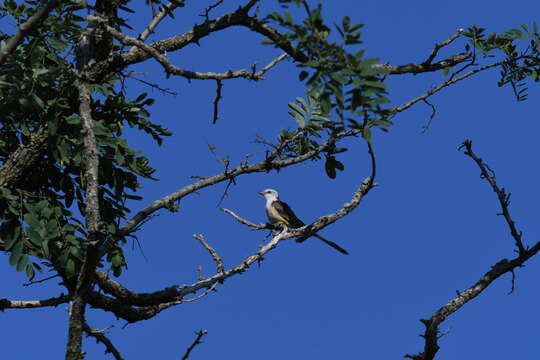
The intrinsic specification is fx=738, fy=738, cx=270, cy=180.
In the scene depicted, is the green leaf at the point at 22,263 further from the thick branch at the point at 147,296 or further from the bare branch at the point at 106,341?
the bare branch at the point at 106,341

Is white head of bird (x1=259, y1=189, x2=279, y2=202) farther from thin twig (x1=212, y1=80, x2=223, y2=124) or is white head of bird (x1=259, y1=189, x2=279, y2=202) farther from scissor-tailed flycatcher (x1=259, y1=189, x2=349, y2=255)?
thin twig (x1=212, y1=80, x2=223, y2=124)

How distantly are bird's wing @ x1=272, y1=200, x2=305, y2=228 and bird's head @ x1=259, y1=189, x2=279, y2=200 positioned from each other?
1.90 feet

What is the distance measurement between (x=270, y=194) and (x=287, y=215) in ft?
3.66

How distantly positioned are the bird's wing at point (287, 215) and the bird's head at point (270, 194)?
22.8 inches

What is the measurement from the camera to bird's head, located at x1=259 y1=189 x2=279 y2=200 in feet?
40.6

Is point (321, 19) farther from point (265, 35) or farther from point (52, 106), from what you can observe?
point (52, 106)

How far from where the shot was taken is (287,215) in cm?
1146

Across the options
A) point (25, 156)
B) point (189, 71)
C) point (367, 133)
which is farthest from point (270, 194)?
point (367, 133)

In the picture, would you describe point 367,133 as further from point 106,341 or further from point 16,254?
point 106,341

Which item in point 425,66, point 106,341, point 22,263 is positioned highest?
point 425,66

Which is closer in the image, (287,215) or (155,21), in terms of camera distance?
(155,21)

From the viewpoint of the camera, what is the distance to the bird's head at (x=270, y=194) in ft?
40.6

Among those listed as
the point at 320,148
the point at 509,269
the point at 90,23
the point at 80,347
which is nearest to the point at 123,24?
the point at 90,23

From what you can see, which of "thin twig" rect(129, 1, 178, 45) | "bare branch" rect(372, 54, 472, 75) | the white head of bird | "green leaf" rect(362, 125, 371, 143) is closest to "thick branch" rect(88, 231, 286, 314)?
"bare branch" rect(372, 54, 472, 75)
